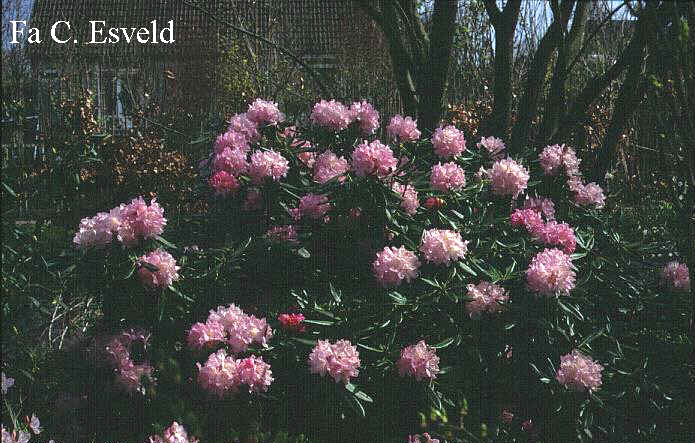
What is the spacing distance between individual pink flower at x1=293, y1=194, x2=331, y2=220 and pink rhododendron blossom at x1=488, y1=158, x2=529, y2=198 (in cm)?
76

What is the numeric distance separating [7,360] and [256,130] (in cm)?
146

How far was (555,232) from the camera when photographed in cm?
340

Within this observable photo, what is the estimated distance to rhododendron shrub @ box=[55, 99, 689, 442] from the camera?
2947 mm

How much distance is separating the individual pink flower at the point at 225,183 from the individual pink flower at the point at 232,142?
15 cm

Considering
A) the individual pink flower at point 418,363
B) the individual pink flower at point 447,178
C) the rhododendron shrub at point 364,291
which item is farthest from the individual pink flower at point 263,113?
the individual pink flower at point 418,363

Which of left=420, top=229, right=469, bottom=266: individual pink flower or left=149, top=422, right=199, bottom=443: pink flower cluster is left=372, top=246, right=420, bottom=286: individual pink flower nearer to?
left=420, top=229, right=469, bottom=266: individual pink flower

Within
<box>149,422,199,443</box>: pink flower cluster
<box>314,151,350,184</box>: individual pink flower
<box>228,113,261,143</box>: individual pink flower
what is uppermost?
<box>228,113,261,143</box>: individual pink flower

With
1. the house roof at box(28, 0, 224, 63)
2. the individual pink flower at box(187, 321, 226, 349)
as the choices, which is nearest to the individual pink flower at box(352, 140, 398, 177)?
the individual pink flower at box(187, 321, 226, 349)

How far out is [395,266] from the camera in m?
3.09

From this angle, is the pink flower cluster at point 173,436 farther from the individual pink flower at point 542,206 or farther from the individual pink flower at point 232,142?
the individual pink flower at point 542,206

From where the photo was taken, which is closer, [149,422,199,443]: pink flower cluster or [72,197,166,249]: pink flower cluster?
[149,422,199,443]: pink flower cluster

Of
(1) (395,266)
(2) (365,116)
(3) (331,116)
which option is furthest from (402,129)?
(1) (395,266)

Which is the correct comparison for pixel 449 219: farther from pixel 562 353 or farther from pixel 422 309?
pixel 562 353

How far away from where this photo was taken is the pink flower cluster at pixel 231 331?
9.57ft
